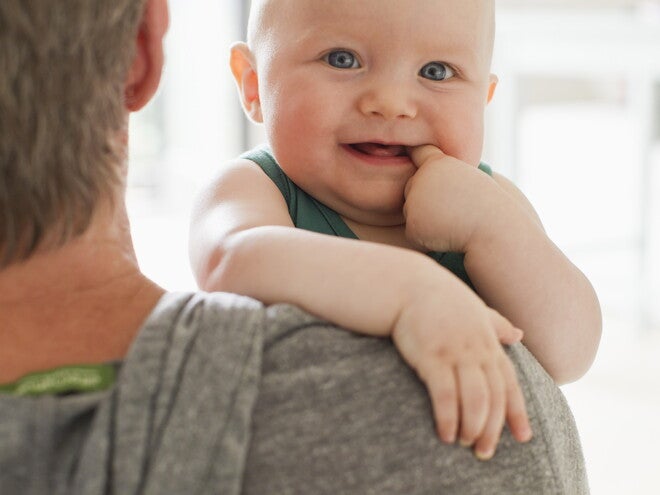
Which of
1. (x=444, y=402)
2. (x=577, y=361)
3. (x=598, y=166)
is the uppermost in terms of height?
(x=444, y=402)

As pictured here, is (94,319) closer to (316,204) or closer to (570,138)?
(316,204)

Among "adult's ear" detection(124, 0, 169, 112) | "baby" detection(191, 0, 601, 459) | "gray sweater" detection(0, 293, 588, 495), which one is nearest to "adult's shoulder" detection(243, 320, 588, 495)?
"gray sweater" detection(0, 293, 588, 495)

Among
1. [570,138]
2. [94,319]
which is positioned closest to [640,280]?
[570,138]

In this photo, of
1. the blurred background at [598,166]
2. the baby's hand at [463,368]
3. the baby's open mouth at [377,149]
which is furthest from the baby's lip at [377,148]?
the blurred background at [598,166]

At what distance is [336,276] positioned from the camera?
87 cm

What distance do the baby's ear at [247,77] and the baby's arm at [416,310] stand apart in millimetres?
465

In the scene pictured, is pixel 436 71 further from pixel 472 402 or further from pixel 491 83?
pixel 472 402

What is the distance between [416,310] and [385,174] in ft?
1.29

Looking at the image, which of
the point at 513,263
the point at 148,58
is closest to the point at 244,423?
the point at 148,58

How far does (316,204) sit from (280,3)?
259 millimetres

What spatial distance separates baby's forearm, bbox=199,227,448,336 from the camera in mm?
840

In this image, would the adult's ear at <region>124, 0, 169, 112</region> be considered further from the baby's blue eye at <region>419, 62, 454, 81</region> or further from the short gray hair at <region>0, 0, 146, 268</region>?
the baby's blue eye at <region>419, 62, 454, 81</region>

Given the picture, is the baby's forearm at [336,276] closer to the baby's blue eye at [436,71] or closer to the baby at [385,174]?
the baby at [385,174]

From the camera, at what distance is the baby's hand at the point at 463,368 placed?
80 cm
